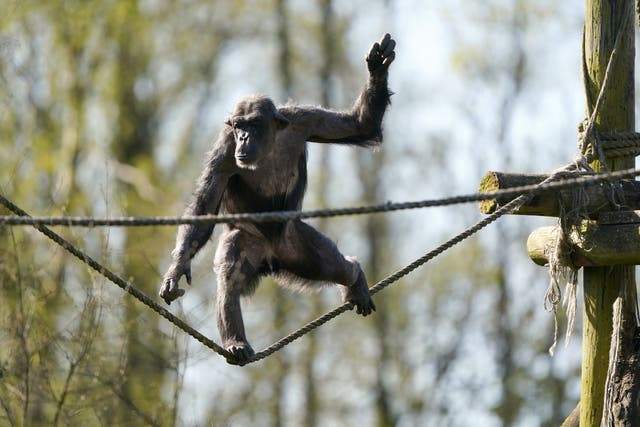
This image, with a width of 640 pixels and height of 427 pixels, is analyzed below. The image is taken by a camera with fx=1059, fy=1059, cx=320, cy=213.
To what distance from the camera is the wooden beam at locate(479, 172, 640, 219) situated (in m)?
6.54

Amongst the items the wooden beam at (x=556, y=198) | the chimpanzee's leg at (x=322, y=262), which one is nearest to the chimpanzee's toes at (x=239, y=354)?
the chimpanzee's leg at (x=322, y=262)

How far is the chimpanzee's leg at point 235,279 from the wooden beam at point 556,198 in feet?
6.53

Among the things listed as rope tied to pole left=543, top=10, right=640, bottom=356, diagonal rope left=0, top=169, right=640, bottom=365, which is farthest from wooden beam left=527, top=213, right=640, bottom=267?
diagonal rope left=0, top=169, right=640, bottom=365

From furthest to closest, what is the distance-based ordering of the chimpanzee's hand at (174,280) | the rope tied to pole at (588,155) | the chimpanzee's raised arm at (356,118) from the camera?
the chimpanzee's raised arm at (356,118) → the chimpanzee's hand at (174,280) → the rope tied to pole at (588,155)

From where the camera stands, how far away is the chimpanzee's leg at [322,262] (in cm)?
819

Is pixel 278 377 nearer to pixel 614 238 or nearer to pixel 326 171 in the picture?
pixel 326 171

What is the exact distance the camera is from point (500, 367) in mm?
24891

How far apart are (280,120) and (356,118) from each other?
1.94 ft

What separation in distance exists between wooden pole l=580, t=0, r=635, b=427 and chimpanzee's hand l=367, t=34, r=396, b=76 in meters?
1.51

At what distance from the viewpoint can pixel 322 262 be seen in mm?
8227

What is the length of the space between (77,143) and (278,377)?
7.05m

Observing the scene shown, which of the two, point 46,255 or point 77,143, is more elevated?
point 77,143

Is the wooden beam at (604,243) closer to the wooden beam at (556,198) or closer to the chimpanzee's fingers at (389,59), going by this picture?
the wooden beam at (556,198)

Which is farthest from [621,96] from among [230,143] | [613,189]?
[230,143]
